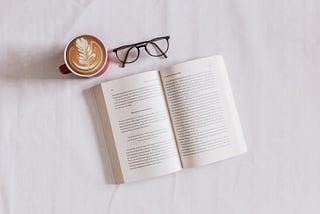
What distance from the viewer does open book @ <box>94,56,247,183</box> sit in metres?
0.95

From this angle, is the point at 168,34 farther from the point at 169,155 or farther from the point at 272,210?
the point at 272,210

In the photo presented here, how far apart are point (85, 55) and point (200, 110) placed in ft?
0.81

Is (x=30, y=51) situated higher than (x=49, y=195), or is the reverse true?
(x=30, y=51)

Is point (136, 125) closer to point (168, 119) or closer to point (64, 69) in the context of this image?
point (168, 119)

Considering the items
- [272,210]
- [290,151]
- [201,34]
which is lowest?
[272,210]

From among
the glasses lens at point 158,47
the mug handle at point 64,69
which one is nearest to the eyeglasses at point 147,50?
the glasses lens at point 158,47

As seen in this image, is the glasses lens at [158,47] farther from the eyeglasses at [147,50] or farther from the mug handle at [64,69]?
the mug handle at [64,69]

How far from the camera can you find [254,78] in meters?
0.99

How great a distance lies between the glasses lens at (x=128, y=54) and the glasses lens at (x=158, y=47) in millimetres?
26

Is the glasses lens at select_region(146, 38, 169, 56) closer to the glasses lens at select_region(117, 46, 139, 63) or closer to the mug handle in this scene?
the glasses lens at select_region(117, 46, 139, 63)

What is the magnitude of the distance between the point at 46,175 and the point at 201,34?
16.2 inches

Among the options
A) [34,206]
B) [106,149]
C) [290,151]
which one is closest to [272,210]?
[290,151]

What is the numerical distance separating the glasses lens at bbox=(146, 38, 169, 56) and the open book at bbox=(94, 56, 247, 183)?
4cm

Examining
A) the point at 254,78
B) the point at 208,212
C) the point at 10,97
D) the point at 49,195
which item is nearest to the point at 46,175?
the point at 49,195
